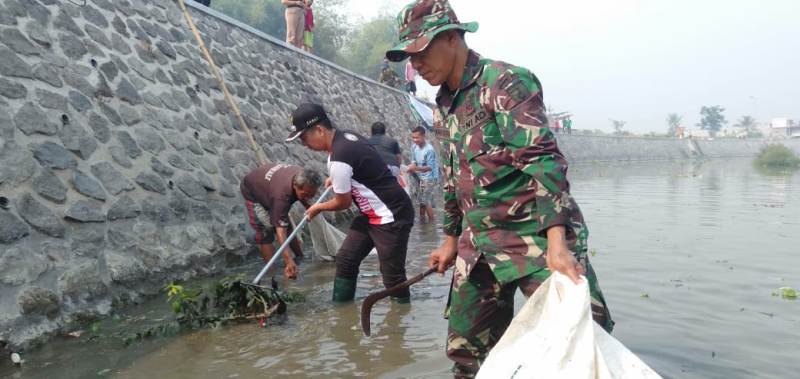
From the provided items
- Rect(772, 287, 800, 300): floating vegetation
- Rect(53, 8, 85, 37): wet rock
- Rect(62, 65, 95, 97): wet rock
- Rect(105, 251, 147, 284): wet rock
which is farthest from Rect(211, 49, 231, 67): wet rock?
Rect(772, 287, 800, 300): floating vegetation

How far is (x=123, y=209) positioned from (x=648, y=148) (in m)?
54.7

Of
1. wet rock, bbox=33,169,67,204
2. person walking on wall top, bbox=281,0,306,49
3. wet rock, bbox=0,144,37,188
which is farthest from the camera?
person walking on wall top, bbox=281,0,306,49

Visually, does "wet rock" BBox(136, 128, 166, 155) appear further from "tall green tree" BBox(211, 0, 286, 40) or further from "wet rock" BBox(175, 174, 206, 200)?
"tall green tree" BBox(211, 0, 286, 40)

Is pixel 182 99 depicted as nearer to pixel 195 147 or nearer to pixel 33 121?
pixel 195 147

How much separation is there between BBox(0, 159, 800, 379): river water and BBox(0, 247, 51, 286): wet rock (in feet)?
1.56

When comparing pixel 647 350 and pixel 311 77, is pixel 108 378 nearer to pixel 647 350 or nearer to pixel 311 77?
pixel 647 350

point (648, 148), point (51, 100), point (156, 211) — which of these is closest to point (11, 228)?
point (51, 100)

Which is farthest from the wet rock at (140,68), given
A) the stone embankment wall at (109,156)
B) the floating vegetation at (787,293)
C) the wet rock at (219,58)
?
the floating vegetation at (787,293)

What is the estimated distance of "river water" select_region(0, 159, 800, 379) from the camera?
12.1 feet

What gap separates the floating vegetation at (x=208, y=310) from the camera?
4336 millimetres

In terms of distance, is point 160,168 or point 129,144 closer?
point 129,144

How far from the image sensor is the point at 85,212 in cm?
477

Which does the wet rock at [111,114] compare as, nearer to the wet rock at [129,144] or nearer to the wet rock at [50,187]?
the wet rock at [129,144]

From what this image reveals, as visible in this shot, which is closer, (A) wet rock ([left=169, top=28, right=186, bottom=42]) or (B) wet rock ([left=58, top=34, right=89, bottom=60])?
(B) wet rock ([left=58, top=34, right=89, bottom=60])
